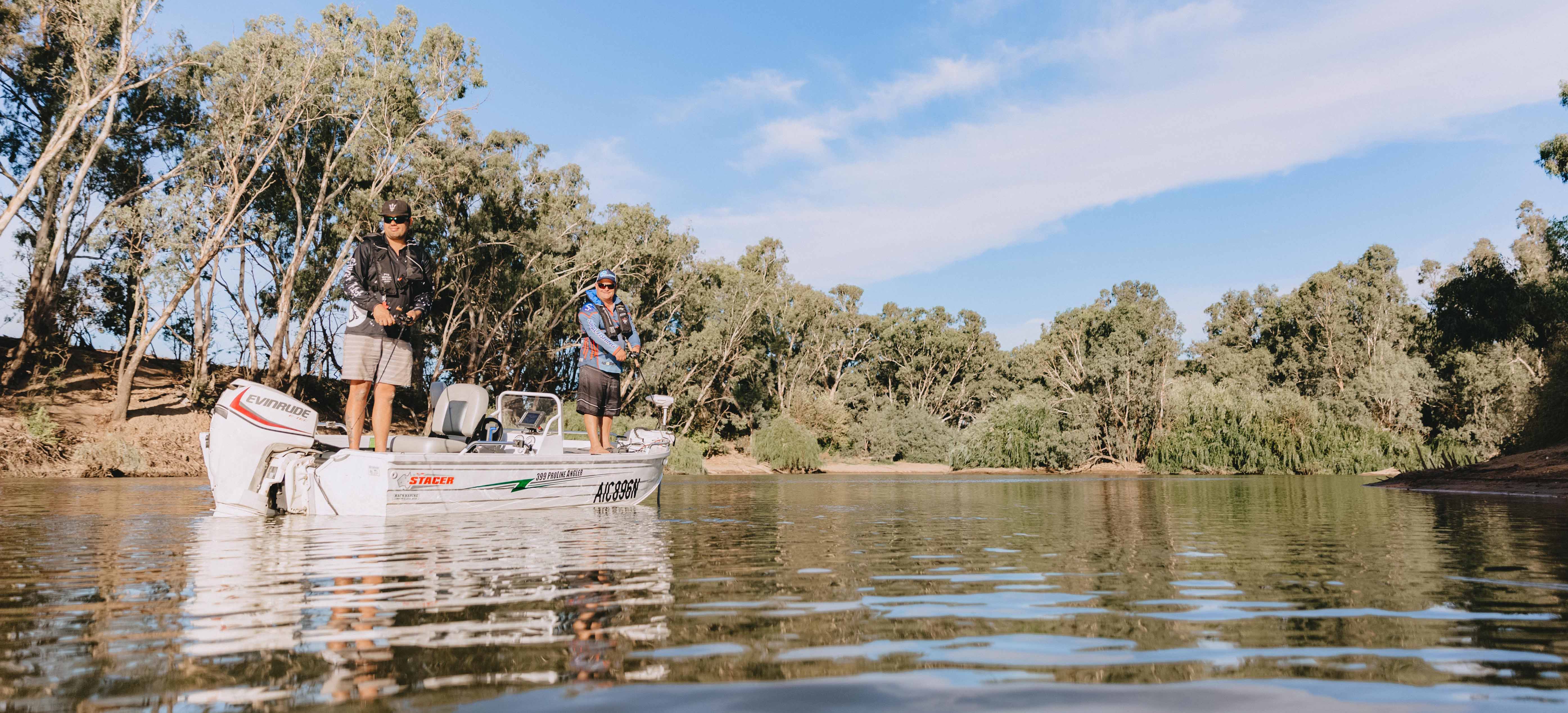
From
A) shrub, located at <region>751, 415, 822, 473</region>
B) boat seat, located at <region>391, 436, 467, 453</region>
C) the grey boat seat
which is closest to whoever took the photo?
boat seat, located at <region>391, 436, 467, 453</region>

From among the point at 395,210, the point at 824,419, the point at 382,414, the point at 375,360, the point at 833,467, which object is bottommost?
the point at 833,467

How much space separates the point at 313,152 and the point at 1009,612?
36.6 m

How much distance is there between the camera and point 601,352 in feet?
36.3

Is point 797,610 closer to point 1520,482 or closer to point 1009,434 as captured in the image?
point 1520,482

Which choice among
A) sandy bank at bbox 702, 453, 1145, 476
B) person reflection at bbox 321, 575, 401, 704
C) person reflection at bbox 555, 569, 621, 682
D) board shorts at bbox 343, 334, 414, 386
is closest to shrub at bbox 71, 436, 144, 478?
sandy bank at bbox 702, 453, 1145, 476

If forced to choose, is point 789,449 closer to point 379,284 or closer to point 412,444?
point 412,444

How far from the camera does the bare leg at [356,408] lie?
28.4 ft

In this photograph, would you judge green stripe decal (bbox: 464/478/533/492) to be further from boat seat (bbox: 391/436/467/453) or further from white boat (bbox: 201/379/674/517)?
boat seat (bbox: 391/436/467/453)

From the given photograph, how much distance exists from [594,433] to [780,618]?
7.96 meters

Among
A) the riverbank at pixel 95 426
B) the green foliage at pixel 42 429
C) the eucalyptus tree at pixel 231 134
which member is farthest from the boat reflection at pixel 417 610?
the eucalyptus tree at pixel 231 134

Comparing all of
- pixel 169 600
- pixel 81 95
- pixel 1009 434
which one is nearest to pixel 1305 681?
pixel 169 600

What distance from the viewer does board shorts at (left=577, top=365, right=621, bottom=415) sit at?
10914mm

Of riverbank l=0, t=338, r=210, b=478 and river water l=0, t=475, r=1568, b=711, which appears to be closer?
river water l=0, t=475, r=1568, b=711

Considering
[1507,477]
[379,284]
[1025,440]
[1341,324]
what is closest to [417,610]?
[379,284]
